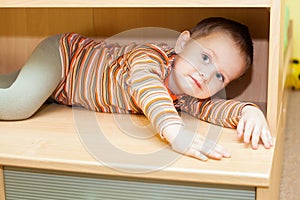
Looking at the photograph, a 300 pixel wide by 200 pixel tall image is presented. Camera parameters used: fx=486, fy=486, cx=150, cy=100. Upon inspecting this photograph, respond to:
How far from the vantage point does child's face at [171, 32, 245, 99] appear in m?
0.90

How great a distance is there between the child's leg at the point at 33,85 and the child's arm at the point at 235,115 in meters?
0.27

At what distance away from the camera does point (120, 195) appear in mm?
754

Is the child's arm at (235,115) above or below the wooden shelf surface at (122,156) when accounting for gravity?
above

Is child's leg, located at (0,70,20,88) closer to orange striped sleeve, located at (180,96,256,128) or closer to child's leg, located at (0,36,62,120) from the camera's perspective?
child's leg, located at (0,36,62,120)

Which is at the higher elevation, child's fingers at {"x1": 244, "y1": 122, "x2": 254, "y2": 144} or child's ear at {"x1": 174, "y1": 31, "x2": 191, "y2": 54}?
child's ear at {"x1": 174, "y1": 31, "x2": 191, "y2": 54}

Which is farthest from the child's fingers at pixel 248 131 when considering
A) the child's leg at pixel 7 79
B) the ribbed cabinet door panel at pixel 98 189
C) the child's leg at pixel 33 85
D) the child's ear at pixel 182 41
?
the child's leg at pixel 7 79

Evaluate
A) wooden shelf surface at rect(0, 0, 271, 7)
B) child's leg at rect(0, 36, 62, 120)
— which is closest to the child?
child's leg at rect(0, 36, 62, 120)

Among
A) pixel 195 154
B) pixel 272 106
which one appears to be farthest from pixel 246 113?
pixel 195 154

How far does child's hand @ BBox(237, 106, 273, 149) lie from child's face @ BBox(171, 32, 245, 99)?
106 millimetres

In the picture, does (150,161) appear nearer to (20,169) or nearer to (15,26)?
(20,169)

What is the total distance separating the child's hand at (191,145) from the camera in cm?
74

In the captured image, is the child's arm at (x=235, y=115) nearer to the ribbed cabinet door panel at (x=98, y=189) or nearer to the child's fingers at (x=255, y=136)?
the child's fingers at (x=255, y=136)

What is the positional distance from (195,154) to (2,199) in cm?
33

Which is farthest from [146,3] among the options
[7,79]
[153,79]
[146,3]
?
[7,79]
